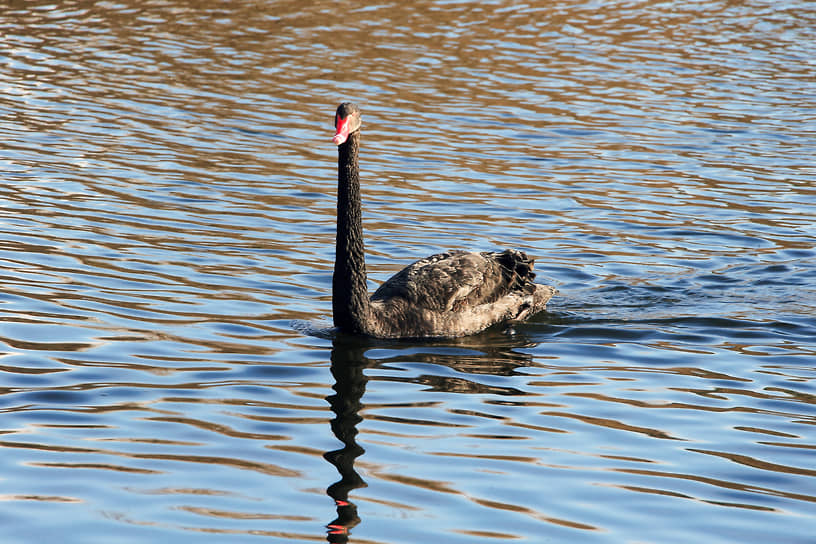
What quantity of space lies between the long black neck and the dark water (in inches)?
10.0

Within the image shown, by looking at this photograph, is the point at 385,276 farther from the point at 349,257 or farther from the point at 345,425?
the point at 345,425

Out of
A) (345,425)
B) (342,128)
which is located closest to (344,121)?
(342,128)

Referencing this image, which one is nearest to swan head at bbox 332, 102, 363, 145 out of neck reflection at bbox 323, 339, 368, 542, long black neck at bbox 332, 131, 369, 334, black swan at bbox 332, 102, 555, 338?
black swan at bbox 332, 102, 555, 338

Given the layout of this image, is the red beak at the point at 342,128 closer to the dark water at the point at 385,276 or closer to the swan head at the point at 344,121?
the swan head at the point at 344,121

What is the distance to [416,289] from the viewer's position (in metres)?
9.49

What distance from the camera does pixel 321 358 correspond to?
28.2 feet

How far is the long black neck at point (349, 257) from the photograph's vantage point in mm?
9039

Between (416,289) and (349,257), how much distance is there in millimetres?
676

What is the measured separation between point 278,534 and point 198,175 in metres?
9.60

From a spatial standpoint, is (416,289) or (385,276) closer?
(416,289)

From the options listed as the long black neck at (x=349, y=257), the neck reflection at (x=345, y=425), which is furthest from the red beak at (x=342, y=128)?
the neck reflection at (x=345, y=425)

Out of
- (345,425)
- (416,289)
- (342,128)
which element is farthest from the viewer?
→ (416,289)

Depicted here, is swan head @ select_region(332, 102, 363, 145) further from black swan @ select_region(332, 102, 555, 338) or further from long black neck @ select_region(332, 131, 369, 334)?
long black neck @ select_region(332, 131, 369, 334)

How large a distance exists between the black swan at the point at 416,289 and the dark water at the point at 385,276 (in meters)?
0.21
